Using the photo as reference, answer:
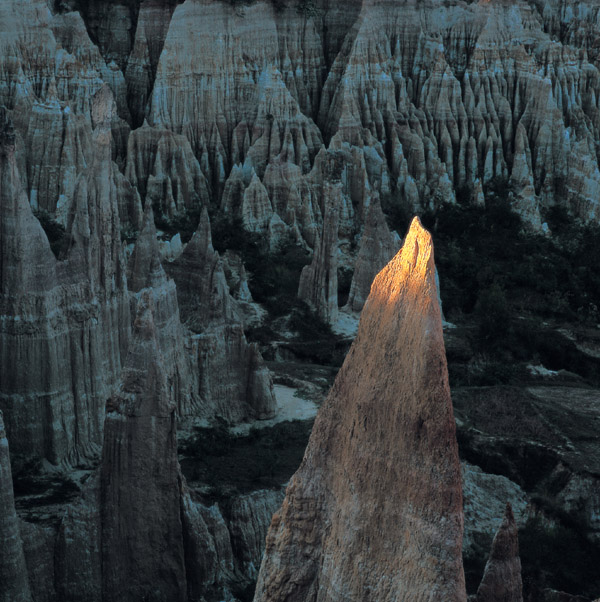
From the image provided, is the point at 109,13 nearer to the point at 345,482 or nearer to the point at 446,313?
the point at 446,313

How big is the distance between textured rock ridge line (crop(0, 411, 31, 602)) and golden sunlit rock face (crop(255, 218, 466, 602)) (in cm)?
540

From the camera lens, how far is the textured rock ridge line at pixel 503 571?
15.8 metres

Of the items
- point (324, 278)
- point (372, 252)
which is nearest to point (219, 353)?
point (324, 278)

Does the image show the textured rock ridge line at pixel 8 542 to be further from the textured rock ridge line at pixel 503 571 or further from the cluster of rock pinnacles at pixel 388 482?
the textured rock ridge line at pixel 503 571

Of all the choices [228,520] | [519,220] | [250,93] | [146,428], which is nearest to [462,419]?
[228,520]

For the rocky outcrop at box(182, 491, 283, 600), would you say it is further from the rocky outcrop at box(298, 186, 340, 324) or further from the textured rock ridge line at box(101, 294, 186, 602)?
the rocky outcrop at box(298, 186, 340, 324)

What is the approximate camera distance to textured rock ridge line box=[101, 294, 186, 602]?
1945 cm

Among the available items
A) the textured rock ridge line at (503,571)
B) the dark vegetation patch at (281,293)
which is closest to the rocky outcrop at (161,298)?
the dark vegetation patch at (281,293)

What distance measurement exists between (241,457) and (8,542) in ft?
27.9

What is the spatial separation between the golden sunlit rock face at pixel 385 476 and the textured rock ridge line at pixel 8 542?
17.7 ft

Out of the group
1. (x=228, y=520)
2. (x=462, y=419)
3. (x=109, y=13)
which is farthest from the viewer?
(x=109, y=13)

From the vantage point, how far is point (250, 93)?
51.4 metres

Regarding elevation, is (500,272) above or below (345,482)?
below

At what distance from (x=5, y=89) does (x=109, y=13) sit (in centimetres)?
869
